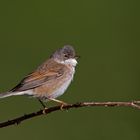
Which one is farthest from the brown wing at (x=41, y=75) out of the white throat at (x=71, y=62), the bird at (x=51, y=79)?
the white throat at (x=71, y=62)

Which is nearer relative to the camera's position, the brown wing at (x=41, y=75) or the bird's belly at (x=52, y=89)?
the brown wing at (x=41, y=75)

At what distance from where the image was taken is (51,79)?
667 centimetres

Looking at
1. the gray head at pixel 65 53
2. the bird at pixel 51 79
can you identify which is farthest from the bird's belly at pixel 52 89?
the gray head at pixel 65 53

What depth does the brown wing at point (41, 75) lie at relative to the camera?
6.11 metres

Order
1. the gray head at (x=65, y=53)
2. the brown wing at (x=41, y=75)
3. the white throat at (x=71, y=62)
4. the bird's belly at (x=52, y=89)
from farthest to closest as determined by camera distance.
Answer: the white throat at (x=71, y=62)
the gray head at (x=65, y=53)
the bird's belly at (x=52, y=89)
the brown wing at (x=41, y=75)

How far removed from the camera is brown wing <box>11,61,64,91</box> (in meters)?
→ 6.11

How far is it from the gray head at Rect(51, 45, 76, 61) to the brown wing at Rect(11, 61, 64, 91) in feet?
0.36

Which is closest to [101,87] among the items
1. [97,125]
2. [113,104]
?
[97,125]

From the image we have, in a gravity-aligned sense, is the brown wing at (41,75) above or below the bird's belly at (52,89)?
above

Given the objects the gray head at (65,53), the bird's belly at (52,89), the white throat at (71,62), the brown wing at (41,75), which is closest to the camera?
the brown wing at (41,75)

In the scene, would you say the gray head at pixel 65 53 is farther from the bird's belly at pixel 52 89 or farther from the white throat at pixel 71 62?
the bird's belly at pixel 52 89

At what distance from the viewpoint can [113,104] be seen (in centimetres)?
379

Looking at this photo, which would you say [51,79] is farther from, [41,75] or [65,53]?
[65,53]

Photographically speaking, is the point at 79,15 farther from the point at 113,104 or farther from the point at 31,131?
the point at 113,104
